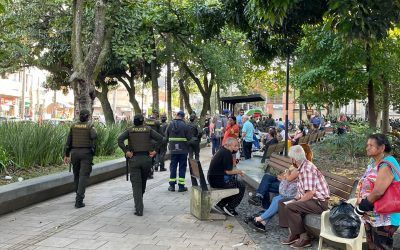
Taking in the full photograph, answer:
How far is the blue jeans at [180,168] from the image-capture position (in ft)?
31.3


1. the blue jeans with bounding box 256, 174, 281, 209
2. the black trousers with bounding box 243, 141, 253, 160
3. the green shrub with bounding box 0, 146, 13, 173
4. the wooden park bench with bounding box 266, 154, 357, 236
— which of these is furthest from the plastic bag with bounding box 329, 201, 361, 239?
the black trousers with bounding box 243, 141, 253, 160

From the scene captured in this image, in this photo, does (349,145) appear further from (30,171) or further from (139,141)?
(30,171)

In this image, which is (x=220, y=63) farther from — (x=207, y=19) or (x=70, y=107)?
(x=70, y=107)

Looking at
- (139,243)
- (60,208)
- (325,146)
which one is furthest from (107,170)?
(325,146)

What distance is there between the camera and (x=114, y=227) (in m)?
6.40

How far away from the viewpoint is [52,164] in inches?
404

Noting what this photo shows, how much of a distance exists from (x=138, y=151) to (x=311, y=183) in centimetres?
307

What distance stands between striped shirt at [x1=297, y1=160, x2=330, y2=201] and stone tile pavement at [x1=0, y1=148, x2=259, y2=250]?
966 mm

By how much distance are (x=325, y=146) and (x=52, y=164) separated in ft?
29.6

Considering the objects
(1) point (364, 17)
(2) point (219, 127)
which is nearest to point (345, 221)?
(1) point (364, 17)

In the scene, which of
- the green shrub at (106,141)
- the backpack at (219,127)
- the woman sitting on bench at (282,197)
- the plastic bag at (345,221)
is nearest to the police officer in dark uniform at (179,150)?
the woman sitting on bench at (282,197)

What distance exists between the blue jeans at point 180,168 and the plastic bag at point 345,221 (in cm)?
525

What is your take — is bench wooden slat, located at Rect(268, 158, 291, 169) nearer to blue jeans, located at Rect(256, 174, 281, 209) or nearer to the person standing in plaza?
blue jeans, located at Rect(256, 174, 281, 209)

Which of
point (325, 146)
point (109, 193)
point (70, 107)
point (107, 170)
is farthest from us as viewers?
point (70, 107)
